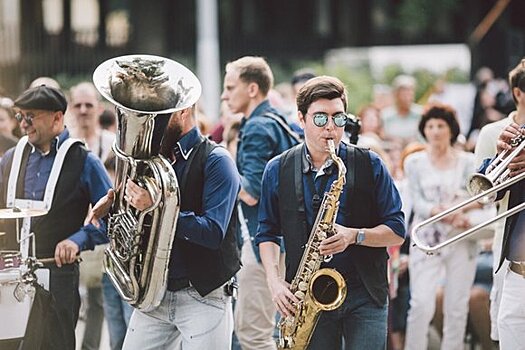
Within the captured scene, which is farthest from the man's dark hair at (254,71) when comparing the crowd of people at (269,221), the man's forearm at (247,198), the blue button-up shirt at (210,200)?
the blue button-up shirt at (210,200)

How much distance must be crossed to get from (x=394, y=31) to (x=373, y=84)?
6.01 m

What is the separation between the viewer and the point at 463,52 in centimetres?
2211

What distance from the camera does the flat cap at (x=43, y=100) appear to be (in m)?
6.53

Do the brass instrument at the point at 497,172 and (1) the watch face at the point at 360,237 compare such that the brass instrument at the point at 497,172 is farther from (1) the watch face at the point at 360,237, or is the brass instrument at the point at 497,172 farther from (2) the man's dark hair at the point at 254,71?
(2) the man's dark hair at the point at 254,71

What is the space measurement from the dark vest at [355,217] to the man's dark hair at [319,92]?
27 cm

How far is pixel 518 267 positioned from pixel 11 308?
8.72ft

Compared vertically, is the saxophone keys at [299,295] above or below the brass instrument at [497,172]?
below

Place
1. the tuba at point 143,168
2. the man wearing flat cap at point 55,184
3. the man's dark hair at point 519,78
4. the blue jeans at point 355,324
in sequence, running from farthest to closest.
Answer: the man wearing flat cap at point 55,184 < the man's dark hair at point 519,78 < the blue jeans at point 355,324 < the tuba at point 143,168

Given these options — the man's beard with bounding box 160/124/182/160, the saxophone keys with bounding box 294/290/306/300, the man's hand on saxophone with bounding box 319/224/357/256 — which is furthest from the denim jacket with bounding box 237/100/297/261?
the man's hand on saxophone with bounding box 319/224/357/256

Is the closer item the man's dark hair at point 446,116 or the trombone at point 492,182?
the trombone at point 492,182

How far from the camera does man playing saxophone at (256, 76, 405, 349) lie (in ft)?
18.2

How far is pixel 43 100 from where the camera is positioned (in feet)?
21.4

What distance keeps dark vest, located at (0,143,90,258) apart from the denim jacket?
127 cm

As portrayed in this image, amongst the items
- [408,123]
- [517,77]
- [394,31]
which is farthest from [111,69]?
[394,31]
